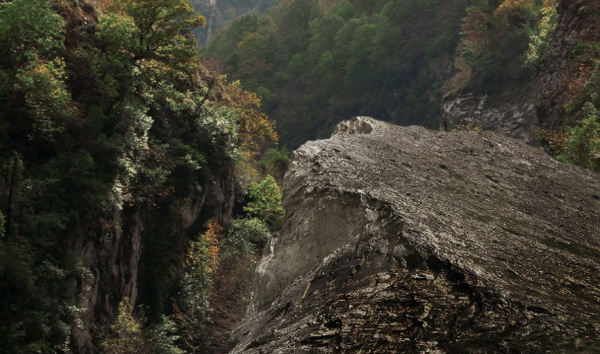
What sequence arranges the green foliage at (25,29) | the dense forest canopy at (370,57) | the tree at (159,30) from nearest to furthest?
the green foliage at (25,29), the tree at (159,30), the dense forest canopy at (370,57)

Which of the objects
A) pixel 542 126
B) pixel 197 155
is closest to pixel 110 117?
pixel 197 155

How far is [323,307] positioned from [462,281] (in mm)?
1301

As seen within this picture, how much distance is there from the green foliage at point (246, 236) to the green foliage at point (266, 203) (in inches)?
59.6

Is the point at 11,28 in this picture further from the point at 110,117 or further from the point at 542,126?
the point at 542,126

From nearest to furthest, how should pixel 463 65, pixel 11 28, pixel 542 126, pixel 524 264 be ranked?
pixel 524 264 → pixel 11 28 → pixel 542 126 → pixel 463 65

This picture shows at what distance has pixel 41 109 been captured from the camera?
18219 mm

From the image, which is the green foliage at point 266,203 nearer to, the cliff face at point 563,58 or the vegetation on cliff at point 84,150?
the vegetation on cliff at point 84,150

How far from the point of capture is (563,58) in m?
24.6

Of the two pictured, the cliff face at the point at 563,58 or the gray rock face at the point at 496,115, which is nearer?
the cliff face at the point at 563,58

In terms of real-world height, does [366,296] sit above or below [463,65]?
below

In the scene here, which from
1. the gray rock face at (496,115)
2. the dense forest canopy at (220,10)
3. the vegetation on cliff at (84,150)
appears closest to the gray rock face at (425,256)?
the vegetation on cliff at (84,150)

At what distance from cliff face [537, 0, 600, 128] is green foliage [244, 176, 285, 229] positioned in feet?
60.3

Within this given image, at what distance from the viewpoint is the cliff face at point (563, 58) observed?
22859 mm

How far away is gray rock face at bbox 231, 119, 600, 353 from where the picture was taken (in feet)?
14.8
